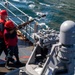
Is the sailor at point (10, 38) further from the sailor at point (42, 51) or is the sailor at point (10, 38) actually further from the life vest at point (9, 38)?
the sailor at point (42, 51)

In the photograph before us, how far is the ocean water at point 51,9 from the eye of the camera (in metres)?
30.2

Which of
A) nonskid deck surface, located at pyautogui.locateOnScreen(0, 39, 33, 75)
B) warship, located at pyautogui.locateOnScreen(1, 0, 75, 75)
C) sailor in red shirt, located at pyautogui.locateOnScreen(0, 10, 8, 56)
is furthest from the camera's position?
nonskid deck surface, located at pyautogui.locateOnScreen(0, 39, 33, 75)

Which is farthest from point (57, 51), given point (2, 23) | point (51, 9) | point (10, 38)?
point (51, 9)

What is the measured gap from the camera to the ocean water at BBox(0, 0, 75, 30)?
99.0ft

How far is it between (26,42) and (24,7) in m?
20.2

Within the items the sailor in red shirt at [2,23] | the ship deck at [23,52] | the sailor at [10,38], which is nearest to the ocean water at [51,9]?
the ship deck at [23,52]

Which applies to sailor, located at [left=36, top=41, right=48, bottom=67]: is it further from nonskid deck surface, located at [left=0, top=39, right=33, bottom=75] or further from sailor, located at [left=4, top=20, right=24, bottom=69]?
nonskid deck surface, located at [left=0, top=39, right=33, bottom=75]

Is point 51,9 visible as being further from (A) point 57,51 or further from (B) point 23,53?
(A) point 57,51

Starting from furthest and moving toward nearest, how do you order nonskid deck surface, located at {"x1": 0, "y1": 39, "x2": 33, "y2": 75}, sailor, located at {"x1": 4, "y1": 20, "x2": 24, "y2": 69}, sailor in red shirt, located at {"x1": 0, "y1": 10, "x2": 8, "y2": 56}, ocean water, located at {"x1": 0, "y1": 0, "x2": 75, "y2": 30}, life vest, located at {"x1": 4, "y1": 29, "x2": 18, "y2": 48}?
1. ocean water, located at {"x1": 0, "y1": 0, "x2": 75, "y2": 30}
2. nonskid deck surface, located at {"x1": 0, "y1": 39, "x2": 33, "y2": 75}
3. sailor in red shirt, located at {"x1": 0, "y1": 10, "x2": 8, "y2": 56}
4. life vest, located at {"x1": 4, "y1": 29, "x2": 18, "y2": 48}
5. sailor, located at {"x1": 4, "y1": 20, "x2": 24, "y2": 69}

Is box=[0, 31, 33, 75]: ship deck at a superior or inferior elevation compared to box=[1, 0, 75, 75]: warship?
inferior

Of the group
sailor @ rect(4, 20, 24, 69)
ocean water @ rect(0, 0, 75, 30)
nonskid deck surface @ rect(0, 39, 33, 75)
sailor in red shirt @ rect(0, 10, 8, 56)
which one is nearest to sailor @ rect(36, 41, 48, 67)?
sailor @ rect(4, 20, 24, 69)

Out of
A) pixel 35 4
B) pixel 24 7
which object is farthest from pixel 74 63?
pixel 35 4

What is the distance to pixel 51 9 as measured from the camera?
3416 centimetres

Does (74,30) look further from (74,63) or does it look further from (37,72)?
(37,72)
